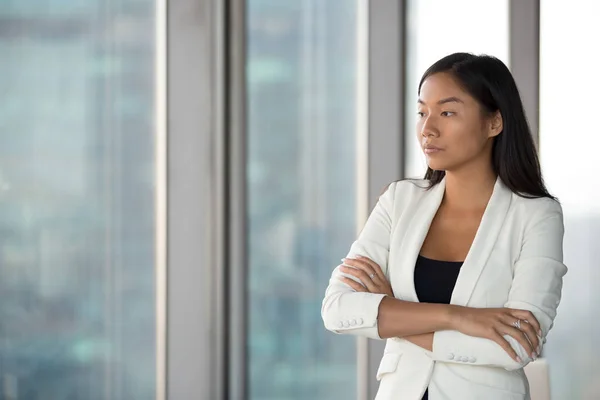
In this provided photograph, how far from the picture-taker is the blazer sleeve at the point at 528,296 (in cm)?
173

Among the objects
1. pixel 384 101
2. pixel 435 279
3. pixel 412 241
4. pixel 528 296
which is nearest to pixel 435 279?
pixel 435 279

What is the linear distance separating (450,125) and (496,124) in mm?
120

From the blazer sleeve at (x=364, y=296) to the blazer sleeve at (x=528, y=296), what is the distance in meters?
0.17

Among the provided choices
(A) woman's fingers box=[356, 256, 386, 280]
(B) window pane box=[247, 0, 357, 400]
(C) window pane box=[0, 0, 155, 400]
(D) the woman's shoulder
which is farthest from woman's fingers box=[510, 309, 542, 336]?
(C) window pane box=[0, 0, 155, 400]

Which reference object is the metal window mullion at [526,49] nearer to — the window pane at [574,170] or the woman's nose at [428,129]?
the window pane at [574,170]

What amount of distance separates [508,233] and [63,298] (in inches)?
94.1

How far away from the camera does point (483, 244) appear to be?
1.82m

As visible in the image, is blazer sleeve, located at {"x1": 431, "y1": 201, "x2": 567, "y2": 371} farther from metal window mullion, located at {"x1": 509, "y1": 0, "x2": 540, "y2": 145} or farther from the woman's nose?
metal window mullion, located at {"x1": 509, "y1": 0, "x2": 540, "y2": 145}

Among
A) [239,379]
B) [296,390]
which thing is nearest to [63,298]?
A: [239,379]

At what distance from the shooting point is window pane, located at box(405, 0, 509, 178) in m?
3.52

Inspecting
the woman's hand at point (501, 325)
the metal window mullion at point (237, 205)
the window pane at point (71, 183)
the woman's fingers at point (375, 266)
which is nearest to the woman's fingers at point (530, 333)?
the woman's hand at point (501, 325)

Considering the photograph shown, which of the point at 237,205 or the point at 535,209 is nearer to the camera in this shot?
the point at 535,209

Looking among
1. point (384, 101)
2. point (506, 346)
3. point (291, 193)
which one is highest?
point (384, 101)

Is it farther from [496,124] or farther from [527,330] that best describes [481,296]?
[496,124]
